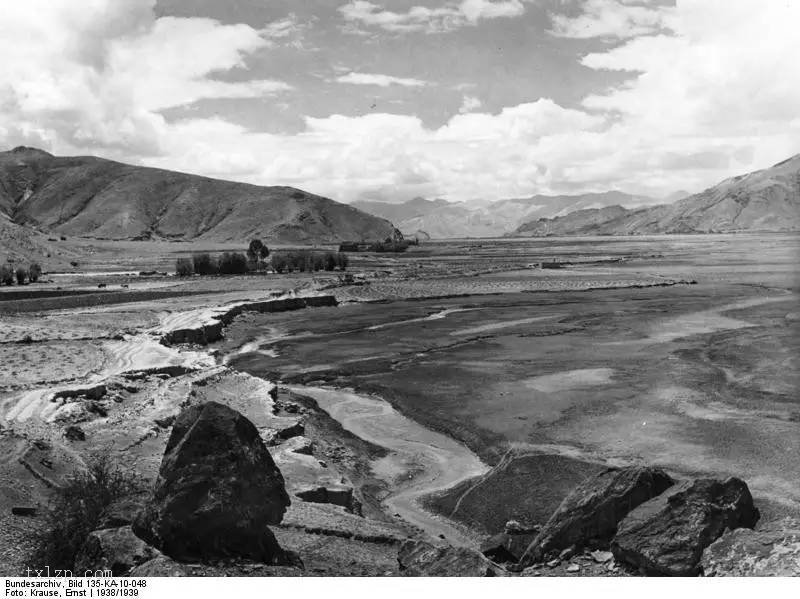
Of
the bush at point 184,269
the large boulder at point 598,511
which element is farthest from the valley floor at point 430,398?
the bush at point 184,269

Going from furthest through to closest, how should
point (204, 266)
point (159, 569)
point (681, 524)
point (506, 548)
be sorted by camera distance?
1. point (204, 266)
2. point (506, 548)
3. point (681, 524)
4. point (159, 569)

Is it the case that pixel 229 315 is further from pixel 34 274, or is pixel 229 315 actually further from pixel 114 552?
pixel 114 552

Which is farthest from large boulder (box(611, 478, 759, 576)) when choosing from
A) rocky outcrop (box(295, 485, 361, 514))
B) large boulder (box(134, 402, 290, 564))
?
rocky outcrop (box(295, 485, 361, 514))

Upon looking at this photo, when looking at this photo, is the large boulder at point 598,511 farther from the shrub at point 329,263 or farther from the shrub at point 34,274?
the shrub at point 329,263

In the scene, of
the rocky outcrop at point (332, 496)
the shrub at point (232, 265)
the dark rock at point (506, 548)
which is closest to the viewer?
the dark rock at point (506, 548)

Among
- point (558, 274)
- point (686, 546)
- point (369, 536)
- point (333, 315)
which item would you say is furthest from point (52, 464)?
point (558, 274)

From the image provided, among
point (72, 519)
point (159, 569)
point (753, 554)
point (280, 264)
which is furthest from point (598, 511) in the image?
point (280, 264)

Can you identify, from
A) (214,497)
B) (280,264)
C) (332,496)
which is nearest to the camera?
(214,497)

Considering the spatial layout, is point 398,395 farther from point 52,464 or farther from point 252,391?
point 52,464
